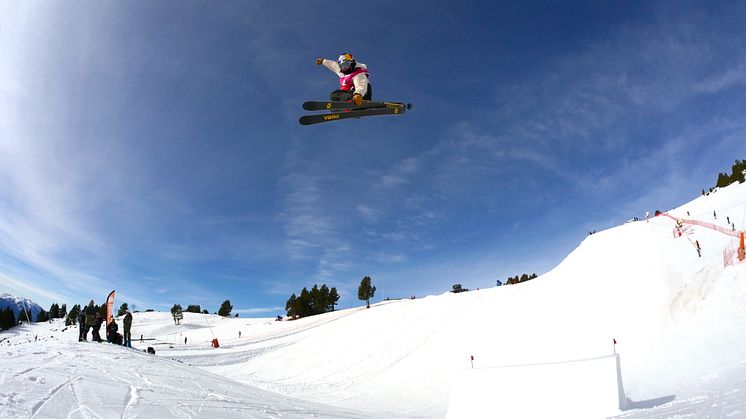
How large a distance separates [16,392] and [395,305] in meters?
35.6

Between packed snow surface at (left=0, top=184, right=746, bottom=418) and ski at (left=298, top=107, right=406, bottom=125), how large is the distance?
7942 millimetres

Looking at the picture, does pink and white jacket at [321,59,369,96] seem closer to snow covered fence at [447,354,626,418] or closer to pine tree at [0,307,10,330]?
snow covered fence at [447,354,626,418]

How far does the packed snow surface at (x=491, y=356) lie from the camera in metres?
8.12

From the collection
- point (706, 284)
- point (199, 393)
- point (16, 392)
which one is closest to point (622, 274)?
point (706, 284)

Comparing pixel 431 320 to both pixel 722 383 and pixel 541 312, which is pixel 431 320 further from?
pixel 722 383

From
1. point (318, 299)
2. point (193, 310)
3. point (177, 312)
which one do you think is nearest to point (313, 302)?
point (318, 299)

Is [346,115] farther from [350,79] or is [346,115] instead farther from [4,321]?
[4,321]

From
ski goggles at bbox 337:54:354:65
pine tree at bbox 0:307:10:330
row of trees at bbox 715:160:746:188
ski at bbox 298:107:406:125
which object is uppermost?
row of trees at bbox 715:160:746:188

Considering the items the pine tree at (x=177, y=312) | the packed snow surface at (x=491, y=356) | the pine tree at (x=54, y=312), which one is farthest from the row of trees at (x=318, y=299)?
the pine tree at (x=54, y=312)

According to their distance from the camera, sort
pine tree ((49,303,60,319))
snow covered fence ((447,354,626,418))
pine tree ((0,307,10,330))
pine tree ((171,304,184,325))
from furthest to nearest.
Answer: pine tree ((49,303,60,319)), pine tree ((0,307,10,330)), pine tree ((171,304,184,325)), snow covered fence ((447,354,626,418))

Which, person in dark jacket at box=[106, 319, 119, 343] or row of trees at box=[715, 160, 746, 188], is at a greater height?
row of trees at box=[715, 160, 746, 188]

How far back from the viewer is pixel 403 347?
27.1 metres

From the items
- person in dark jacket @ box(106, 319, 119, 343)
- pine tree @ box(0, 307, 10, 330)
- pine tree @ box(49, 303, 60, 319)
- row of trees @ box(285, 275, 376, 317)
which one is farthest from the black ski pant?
pine tree @ box(49, 303, 60, 319)

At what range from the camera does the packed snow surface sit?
812 centimetres
